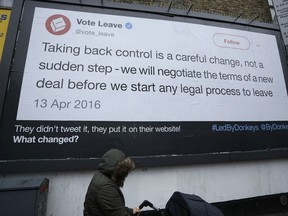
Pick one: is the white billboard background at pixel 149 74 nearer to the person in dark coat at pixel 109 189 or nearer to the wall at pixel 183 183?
the wall at pixel 183 183

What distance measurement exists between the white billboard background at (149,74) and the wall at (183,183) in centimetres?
94

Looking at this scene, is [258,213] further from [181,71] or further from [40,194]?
[40,194]

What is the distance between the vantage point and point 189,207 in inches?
87.7

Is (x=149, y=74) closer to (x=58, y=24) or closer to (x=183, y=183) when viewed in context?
(x=58, y=24)

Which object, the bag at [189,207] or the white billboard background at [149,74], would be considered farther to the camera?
the white billboard background at [149,74]

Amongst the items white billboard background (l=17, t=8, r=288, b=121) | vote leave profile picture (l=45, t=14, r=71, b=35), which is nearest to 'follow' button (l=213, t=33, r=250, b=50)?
white billboard background (l=17, t=8, r=288, b=121)

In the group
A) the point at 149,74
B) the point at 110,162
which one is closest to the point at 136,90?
the point at 149,74

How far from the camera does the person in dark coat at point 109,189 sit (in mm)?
2098

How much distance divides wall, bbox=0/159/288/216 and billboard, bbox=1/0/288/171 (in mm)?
317

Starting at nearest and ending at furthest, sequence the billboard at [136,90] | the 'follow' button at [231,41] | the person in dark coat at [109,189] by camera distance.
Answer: the person in dark coat at [109,189] → the billboard at [136,90] → the 'follow' button at [231,41]

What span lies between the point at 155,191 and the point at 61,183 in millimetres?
1584

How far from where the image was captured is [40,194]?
3.01 m

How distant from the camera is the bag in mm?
2216

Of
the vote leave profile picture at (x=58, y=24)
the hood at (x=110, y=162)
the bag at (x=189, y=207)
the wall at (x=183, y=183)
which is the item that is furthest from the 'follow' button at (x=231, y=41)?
the hood at (x=110, y=162)
